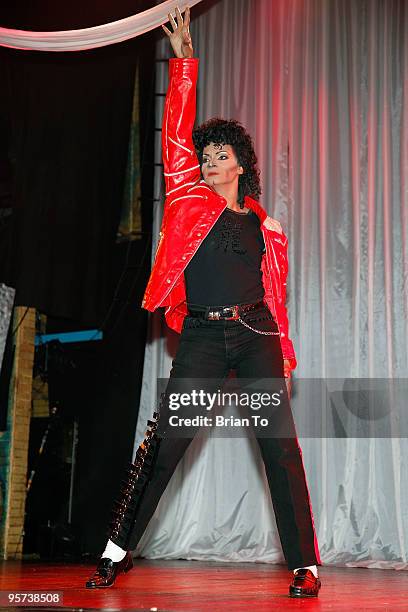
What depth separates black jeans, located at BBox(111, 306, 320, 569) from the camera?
9.09ft

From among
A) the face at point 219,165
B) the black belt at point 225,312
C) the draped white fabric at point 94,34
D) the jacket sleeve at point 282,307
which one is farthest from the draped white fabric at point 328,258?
the black belt at point 225,312

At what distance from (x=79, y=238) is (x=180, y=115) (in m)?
2.12

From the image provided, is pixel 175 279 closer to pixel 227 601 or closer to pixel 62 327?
pixel 227 601

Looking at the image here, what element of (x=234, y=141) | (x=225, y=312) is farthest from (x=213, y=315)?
(x=234, y=141)

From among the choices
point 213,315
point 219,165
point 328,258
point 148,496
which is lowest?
point 148,496

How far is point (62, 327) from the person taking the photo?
6.06 metres

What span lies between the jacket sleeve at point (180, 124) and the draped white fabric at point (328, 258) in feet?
6.31

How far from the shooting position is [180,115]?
3.03 meters

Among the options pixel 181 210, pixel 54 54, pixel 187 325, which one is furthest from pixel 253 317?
pixel 54 54

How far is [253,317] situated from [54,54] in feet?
8.92

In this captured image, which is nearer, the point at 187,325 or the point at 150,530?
the point at 187,325

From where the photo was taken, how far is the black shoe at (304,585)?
2676mm

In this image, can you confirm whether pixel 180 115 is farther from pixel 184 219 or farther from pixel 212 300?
pixel 212 300

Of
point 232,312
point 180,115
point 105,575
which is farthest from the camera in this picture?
point 180,115
